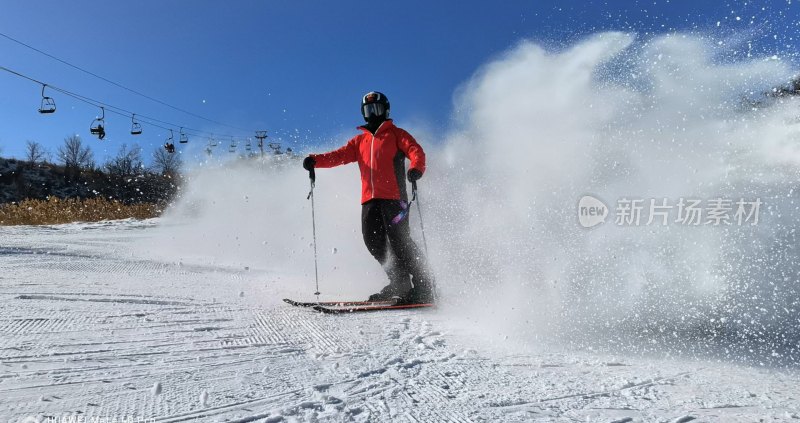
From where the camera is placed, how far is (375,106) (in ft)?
14.4

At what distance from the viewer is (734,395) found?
1.91 metres

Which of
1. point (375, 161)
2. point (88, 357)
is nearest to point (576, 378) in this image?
point (88, 357)

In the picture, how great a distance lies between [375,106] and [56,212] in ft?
59.2

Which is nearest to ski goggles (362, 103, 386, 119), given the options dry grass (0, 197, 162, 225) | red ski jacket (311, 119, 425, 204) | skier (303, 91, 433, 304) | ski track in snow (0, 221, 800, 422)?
skier (303, 91, 433, 304)

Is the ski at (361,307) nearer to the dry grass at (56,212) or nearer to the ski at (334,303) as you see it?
the ski at (334,303)

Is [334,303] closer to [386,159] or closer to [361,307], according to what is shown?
[361,307]

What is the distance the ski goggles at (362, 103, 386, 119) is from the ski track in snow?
2162 mm

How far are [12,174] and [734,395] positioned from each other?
69.8 meters

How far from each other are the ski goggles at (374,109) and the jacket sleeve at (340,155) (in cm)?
Answer: 34

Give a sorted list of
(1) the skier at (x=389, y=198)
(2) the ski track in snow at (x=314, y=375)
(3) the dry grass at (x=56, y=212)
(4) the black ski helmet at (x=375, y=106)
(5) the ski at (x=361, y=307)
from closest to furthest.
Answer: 1. (2) the ski track in snow at (x=314, y=375)
2. (5) the ski at (x=361, y=307)
3. (1) the skier at (x=389, y=198)
4. (4) the black ski helmet at (x=375, y=106)
5. (3) the dry grass at (x=56, y=212)

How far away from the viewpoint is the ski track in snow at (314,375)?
5.30 feet

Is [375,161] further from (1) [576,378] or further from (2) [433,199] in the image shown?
(2) [433,199]

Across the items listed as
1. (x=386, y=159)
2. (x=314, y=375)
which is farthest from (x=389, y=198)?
(x=314, y=375)

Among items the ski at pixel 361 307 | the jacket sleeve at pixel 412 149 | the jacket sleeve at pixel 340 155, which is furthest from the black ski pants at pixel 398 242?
the jacket sleeve at pixel 340 155
